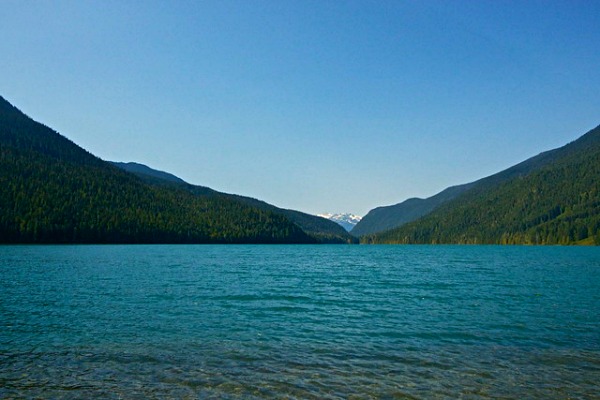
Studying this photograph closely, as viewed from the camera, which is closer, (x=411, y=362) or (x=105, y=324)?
(x=411, y=362)

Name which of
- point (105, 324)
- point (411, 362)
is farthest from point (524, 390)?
point (105, 324)

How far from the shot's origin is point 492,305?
1558 inches

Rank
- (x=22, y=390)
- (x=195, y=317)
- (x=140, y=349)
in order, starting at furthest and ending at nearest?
(x=195, y=317) < (x=140, y=349) < (x=22, y=390)

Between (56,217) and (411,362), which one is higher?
(56,217)

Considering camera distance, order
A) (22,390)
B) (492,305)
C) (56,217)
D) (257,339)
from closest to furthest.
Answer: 1. (22,390)
2. (257,339)
3. (492,305)
4. (56,217)

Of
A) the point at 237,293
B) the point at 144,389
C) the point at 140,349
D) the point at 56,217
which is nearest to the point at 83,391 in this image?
the point at 144,389

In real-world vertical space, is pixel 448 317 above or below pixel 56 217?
A: below

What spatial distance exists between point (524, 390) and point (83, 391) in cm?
1732

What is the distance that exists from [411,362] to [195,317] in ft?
55.8

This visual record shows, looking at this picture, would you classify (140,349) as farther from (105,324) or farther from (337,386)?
(337,386)

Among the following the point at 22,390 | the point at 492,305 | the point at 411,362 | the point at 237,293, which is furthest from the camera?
the point at 237,293

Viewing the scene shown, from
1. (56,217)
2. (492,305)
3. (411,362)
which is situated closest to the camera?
(411,362)

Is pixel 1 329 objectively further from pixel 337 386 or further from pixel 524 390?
pixel 524 390

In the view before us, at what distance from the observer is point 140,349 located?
23469mm
